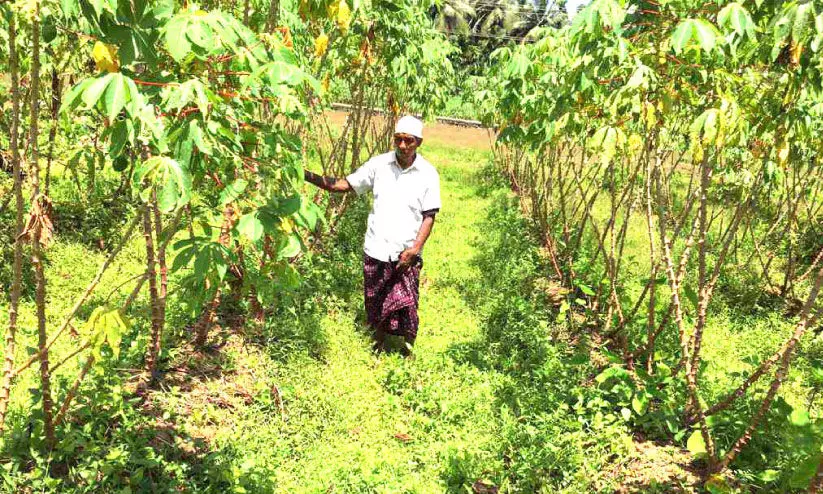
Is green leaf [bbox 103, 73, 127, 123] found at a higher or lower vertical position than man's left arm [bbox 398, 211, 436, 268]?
higher

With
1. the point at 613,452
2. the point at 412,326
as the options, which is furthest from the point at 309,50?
the point at 613,452

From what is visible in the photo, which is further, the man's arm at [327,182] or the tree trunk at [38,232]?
the man's arm at [327,182]

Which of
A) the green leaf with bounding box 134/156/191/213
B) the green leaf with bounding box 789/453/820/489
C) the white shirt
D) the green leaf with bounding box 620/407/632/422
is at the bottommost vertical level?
the green leaf with bounding box 620/407/632/422

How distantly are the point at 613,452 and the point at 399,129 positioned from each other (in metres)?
1.88

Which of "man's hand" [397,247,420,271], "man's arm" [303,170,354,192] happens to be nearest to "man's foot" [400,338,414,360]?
"man's hand" [397,247,420,271]

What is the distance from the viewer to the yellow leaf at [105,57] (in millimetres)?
1265

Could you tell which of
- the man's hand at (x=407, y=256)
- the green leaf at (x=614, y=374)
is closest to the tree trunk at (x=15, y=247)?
the man's hand at (x=407, y=256)

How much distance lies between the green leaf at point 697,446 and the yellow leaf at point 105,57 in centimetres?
248

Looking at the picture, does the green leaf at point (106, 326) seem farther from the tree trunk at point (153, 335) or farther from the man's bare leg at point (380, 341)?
the man's bare leg at point (380, 341)

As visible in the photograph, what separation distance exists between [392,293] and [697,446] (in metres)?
1.71

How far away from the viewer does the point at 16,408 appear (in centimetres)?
230

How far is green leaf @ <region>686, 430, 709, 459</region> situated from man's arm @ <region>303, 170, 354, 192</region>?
79.9 inches

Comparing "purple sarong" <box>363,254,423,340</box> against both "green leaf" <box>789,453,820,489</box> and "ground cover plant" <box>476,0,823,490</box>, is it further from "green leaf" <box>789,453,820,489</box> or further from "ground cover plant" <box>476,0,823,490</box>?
"green leaf" <box>789,453,820,489</box>

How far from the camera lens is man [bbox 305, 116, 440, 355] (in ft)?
9.93
